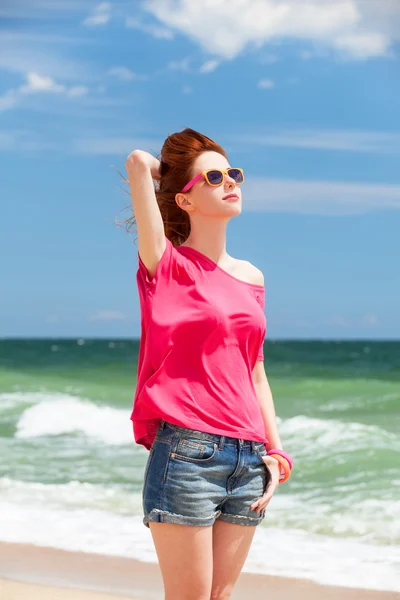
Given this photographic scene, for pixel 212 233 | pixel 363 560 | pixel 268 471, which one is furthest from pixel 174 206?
pixel 363 560

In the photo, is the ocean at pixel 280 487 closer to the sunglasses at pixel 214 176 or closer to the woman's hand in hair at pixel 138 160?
the sunglasses at pixel 214 176

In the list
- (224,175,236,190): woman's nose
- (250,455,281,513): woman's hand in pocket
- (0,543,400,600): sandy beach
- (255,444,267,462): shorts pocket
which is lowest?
(0,543,400,600): sandy beach

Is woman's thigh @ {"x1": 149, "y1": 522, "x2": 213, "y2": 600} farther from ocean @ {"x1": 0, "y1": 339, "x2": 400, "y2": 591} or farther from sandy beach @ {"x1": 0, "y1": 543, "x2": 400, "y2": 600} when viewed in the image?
ocean @ {"x1": 0, "y1": 339, "x2": 400, "y2": 591}

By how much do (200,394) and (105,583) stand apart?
3055 mm

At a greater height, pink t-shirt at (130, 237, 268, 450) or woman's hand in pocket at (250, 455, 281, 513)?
pink t-shirt at (130, 237, 268, 450)

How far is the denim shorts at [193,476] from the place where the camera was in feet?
8.23

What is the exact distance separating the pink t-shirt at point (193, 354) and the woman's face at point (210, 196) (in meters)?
0.19

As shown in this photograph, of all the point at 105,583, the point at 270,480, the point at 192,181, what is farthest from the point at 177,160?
the point at 105,583

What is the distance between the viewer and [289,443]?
12.1 metres

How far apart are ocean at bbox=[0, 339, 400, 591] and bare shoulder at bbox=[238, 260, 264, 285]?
310 centimetres

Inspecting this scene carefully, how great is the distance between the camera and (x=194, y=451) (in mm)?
2514

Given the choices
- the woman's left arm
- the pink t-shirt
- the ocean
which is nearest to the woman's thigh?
the pink t-shirt

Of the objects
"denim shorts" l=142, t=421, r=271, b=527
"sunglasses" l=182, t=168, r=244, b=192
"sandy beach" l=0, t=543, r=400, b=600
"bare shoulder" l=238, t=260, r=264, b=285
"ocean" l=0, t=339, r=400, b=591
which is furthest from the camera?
"ocean" l=0, t=339, r=400, b=591

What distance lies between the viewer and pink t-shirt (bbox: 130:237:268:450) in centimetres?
258
